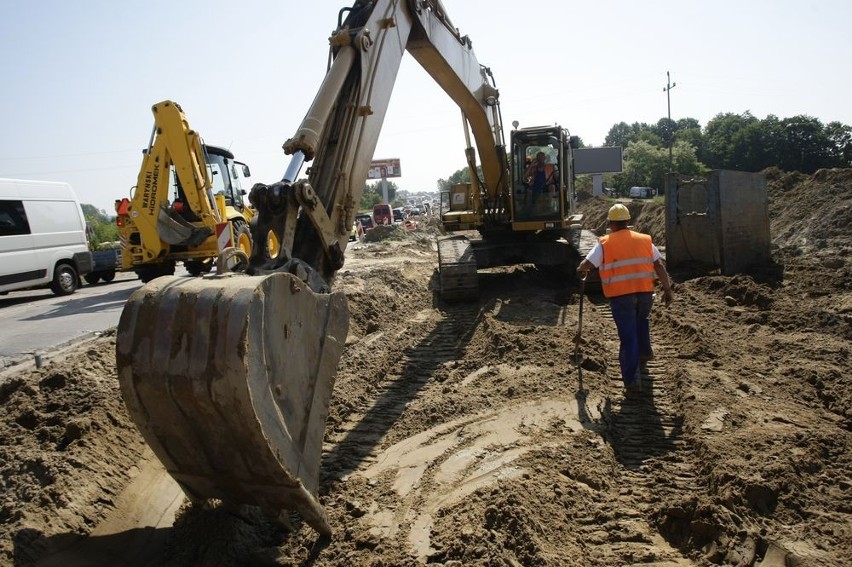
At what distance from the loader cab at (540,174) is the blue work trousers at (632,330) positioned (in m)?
4.67

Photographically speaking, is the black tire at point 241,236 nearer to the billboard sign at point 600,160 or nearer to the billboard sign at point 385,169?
the billboard sign at point 600,160

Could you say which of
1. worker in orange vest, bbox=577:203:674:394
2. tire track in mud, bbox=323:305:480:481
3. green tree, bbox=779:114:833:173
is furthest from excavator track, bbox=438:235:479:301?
green tree, bbox=779:114:833:173

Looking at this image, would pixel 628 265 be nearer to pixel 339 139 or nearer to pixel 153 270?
pixel 339 139

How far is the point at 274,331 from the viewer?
3.33m

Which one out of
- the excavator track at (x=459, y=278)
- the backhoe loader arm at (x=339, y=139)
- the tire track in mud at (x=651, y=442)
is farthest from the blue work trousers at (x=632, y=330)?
the excavator track at (x=459, y=278)

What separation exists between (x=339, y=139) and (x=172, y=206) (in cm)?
783

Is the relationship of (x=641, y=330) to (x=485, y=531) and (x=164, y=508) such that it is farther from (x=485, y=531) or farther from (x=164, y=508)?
(x=164, y=508)

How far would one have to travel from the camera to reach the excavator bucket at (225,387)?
10.0 ft

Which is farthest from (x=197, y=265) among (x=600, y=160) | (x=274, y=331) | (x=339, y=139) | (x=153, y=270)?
(x=600, y=160)

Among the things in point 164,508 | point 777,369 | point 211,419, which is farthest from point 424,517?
point 777,369

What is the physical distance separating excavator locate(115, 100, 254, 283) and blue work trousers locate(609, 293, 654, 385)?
739cm

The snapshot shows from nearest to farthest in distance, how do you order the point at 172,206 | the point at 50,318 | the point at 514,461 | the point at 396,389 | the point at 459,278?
1. the point at 514,461
2. the point at 396,389
3. the point at 459,278
4. the point at 50,318
5. the point at 172,206

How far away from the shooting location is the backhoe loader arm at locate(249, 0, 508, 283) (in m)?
4.44

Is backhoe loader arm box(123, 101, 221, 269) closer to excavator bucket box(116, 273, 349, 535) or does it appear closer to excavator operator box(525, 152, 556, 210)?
excavator operator box(525, 152, 556, 210)
